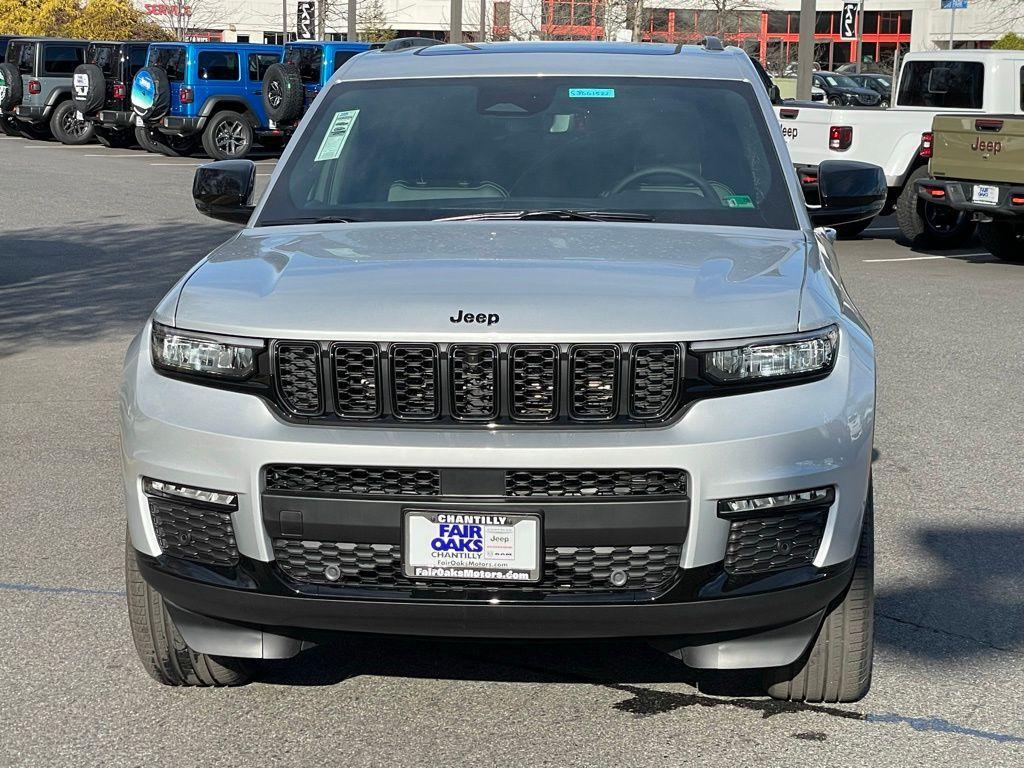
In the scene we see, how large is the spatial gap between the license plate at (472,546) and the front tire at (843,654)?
35.7 inches

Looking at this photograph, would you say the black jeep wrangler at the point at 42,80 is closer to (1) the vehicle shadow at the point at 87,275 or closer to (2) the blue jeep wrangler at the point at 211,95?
(2) the blue jeep wrangler at the point at 211,95

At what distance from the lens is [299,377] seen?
3.56m

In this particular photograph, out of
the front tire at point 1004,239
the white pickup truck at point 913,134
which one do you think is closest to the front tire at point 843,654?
the front tire at point 1004,239

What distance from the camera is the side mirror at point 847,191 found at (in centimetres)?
529

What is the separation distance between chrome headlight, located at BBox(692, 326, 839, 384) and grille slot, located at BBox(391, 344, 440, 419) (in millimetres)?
611

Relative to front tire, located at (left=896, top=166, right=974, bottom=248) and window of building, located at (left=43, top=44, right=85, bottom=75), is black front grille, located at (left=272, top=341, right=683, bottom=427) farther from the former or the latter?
window of building, located at (left=43, top=44, right=85, bottom=75)

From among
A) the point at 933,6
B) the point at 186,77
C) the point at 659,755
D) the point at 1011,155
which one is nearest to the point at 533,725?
the point at 659,755

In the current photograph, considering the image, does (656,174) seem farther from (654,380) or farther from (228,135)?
(228,135)

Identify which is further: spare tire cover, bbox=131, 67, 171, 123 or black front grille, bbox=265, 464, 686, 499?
spare tire cover, bbox=131, 67, 171, 123

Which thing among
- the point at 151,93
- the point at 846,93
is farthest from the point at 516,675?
the point at 846,93

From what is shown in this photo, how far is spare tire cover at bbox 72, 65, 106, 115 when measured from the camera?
28672 millimetres

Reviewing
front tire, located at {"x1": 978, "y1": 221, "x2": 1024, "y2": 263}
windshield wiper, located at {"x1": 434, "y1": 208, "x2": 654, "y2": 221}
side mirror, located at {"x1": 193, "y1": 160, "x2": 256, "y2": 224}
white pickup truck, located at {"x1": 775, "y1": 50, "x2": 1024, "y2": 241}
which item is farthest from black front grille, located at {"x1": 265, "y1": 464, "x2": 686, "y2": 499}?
white pickup truck, located at {"x1": 775, "y1": 50, "x2": 1024, "y2": 241}

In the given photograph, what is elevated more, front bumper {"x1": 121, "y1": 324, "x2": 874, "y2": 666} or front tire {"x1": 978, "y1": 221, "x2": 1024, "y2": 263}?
front bumper {"x1": 121, "y1": 324, "x2": 874, "y2": 666}

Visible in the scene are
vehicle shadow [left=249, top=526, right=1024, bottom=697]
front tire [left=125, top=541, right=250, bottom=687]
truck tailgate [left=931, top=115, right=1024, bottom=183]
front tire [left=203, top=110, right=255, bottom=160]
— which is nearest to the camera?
front tire [left=125, top=541, right=250, bottom=687]
